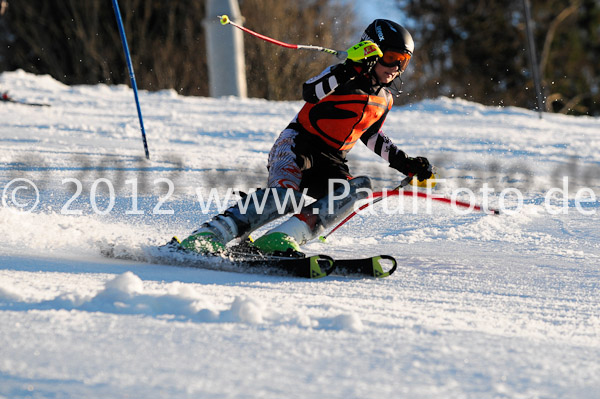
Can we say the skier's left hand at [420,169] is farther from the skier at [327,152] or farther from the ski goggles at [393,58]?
the ski goggles at [393,58]

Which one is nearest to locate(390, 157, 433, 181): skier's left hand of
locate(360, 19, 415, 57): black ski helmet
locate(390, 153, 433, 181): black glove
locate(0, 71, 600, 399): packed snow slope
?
locate(390, 153, 433, 181): black glove

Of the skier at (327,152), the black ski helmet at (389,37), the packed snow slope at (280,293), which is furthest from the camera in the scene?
the black ski helmet at (389,37)

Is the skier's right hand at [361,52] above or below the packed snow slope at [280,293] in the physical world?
above

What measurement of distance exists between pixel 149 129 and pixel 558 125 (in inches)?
216

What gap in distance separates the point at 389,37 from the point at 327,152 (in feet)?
2.05

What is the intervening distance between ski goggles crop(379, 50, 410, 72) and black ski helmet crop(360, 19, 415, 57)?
0.02 metres

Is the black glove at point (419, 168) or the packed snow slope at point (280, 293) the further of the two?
the black glove at point (419, 168)

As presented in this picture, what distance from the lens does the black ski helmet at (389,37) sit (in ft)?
11.3

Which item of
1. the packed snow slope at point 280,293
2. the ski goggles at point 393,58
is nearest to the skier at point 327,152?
the ski goggles at point 393,58

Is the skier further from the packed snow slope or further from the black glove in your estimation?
the packed snow slope

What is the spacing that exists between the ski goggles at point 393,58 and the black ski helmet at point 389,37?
0.8 inches

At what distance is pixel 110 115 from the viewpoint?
8.95 meters

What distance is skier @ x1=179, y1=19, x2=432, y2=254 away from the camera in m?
3.24

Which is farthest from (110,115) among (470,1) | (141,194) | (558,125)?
(470,1)
